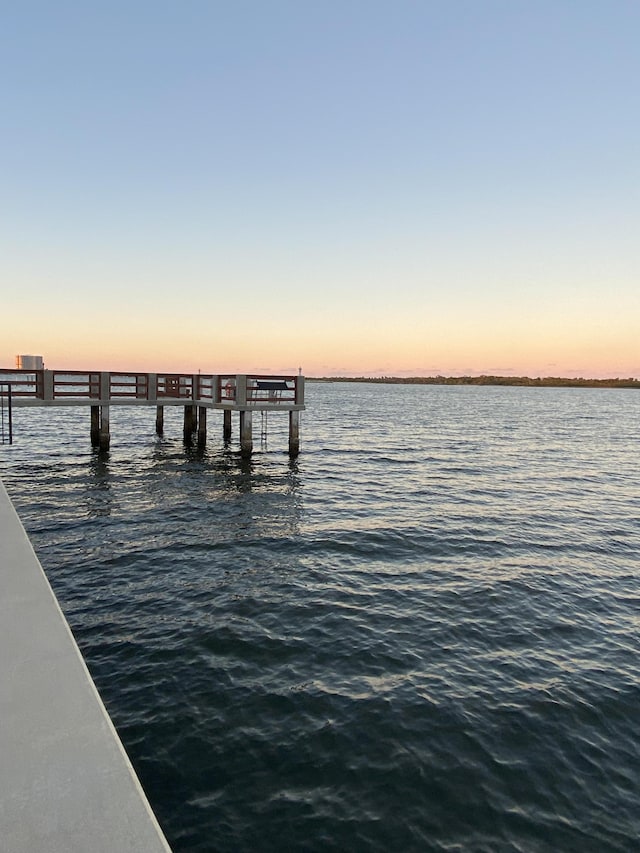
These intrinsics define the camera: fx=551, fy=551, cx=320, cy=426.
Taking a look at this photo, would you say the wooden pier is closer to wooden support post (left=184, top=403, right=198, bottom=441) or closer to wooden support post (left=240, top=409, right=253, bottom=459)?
wooden support post (left=240, top=409, right=253, bottom=459)

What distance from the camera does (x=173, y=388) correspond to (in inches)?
1125

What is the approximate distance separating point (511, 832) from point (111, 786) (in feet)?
12.6

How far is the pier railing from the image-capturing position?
23.4 m

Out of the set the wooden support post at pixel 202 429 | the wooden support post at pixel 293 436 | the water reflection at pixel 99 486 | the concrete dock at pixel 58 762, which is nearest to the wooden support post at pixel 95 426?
the water reflection at pixel 99 486

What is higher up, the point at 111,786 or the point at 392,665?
the point at 111,786

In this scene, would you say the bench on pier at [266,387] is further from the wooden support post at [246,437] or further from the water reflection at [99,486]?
the water reflection at [99,486]

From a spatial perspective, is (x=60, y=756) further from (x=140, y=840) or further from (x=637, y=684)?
(x=637, y=684)

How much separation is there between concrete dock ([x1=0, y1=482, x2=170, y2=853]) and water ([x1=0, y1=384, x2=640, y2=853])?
6.06 ft

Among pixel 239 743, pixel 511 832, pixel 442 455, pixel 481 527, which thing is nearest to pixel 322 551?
pixel 481 527

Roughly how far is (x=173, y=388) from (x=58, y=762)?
26.1m

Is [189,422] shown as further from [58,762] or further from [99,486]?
[58,762]

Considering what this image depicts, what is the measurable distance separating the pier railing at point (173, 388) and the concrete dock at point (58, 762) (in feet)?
65.3

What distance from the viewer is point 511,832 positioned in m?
5.07

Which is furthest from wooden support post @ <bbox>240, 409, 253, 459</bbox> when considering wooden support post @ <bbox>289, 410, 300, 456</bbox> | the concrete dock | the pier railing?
the concrete dock
